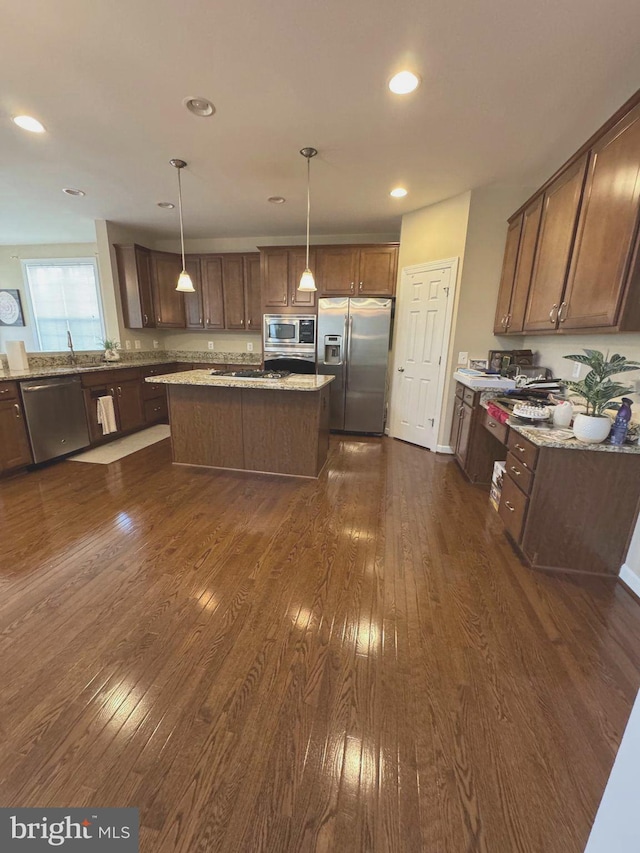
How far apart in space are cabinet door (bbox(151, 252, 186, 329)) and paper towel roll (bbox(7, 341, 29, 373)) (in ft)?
6.84

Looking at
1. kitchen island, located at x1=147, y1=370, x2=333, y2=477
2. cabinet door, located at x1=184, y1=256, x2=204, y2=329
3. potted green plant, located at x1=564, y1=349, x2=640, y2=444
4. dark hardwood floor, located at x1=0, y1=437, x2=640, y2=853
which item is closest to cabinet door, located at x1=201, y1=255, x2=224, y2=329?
cabinet door, located at x1=184, y1=256, x2=204, y2=329

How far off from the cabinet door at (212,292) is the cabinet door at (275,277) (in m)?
0.93

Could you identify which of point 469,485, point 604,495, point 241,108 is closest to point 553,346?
point 469,485

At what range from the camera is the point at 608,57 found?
1.77 metres

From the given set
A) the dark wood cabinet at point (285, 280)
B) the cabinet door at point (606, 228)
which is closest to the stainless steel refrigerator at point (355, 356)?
the dark wood cabinet at point (285, 280)

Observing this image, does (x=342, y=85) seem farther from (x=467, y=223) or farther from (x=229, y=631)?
(x=229, y=631)

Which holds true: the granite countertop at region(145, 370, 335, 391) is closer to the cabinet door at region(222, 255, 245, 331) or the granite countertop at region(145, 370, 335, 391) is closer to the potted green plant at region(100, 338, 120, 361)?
the potted green plant at region(100, 338, 120, 361)

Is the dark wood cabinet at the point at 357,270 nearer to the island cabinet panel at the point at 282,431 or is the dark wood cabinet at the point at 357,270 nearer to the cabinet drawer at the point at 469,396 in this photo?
the cabinet drawer at the point at 469,396

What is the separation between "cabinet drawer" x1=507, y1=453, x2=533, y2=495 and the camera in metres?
2.03

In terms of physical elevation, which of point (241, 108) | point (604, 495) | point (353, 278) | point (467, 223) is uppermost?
point (241, 108)

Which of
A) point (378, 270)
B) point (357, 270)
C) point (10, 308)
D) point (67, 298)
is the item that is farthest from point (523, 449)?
point (10, 308)

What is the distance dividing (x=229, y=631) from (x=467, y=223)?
13.3 ft

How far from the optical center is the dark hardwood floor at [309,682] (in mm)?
980

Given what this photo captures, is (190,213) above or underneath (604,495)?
above
